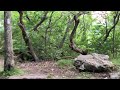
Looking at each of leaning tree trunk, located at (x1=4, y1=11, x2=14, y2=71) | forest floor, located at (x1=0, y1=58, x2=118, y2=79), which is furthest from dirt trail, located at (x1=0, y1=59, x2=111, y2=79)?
leaning tree trunk, located at (x1=4, y1=11, x2=14, y2=71)

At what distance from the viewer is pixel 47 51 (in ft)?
42.9

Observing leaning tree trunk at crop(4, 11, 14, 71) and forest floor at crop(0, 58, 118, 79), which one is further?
leaning tree trunk at crop(4, 11, 14, 71)

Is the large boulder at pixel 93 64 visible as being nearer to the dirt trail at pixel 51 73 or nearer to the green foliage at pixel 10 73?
the dirt trail at pixel 51 73

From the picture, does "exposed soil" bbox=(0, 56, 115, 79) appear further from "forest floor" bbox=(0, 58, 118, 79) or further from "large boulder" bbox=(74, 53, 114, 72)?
"large boulder" bbox=(74, 53, 114, 72)

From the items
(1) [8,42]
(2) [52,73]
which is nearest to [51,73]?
(2) [52,73]

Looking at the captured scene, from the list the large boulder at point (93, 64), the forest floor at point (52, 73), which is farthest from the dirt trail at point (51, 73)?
the large boulder at point (93, 64)

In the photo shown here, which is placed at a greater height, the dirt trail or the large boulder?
the large boulder

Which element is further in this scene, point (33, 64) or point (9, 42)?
point (33, 64)

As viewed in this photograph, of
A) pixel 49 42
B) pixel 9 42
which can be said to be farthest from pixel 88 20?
pixel 9 42

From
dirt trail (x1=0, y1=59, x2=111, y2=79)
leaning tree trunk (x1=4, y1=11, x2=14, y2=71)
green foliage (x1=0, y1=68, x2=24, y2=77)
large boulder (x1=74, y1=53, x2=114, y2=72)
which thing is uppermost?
leaning tree trunk (x1=4, y1=11, x2=14, y2=71)

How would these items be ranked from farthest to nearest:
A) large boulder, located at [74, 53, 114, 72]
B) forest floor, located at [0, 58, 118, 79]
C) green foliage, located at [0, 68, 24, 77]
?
large boulder, located at [74, 53, 114, 72] → green foliage, located at [0, 68, 24, 77] → forest floor, located at [0, 58, 118, 79]

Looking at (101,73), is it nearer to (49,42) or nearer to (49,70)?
(49,70)
